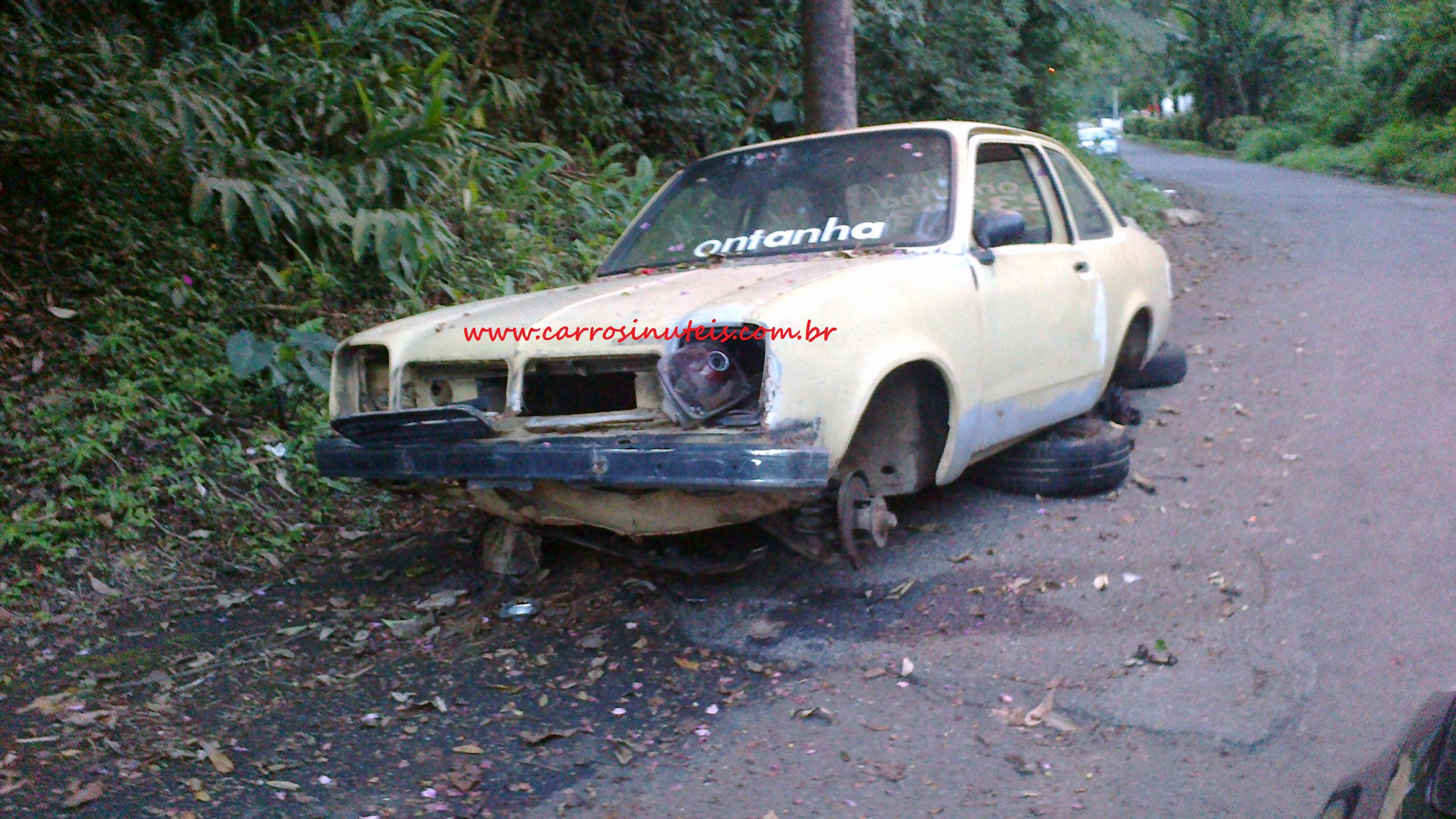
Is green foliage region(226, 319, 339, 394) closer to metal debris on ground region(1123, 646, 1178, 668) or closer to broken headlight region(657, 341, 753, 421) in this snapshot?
broken headlight region(657, 341, 753, 421)

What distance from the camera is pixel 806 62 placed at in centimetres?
771

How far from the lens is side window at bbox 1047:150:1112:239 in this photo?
5.36 m

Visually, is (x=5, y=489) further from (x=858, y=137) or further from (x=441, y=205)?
(x=858, y=137)

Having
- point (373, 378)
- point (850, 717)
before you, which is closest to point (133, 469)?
point (373, 378)

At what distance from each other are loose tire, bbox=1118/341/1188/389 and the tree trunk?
2.38m

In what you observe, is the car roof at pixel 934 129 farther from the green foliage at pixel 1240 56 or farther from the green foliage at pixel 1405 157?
the green foliage at pixel 1240 56

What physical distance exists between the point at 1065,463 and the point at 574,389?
223 centimetres

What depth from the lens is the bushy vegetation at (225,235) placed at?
503 centimetres

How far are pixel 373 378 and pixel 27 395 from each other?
7.19 feet

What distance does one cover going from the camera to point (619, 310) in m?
3.74

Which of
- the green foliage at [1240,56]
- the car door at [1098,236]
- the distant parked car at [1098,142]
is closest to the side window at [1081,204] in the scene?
the car door at [1098,236]

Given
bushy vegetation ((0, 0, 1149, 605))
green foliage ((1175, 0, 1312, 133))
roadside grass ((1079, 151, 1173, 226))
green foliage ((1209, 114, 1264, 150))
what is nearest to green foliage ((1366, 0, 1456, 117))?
green foliage ((1209, 114, 1264, 150))

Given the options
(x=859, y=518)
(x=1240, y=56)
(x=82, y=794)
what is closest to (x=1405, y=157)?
(x=1240, y=56)

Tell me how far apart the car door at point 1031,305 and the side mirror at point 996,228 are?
2.1 inches
